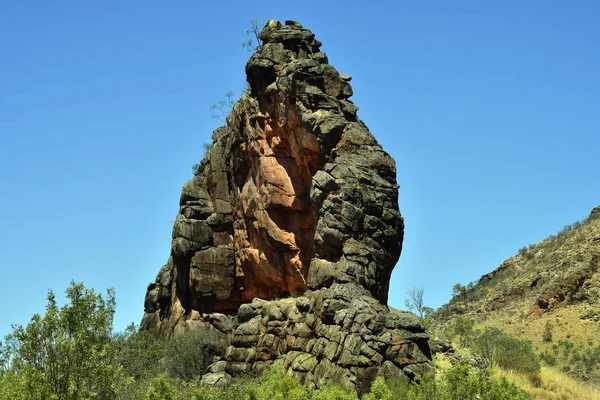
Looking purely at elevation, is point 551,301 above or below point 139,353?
above

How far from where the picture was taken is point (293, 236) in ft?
181

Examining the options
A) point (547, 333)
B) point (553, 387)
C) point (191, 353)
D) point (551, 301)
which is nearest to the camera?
point (553, 387)

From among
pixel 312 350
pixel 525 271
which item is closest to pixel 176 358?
pixel 312 350

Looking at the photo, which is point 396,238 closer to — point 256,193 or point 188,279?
point 256,193

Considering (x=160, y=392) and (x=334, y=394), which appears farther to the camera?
(x=334, y=394)

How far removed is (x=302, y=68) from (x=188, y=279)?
17.1m

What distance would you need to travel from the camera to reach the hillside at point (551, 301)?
199 feet

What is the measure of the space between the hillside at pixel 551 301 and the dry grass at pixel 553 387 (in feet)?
12.5

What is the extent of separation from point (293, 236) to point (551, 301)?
2526 centimetres

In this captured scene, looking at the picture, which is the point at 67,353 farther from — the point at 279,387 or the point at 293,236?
the point at 293,236

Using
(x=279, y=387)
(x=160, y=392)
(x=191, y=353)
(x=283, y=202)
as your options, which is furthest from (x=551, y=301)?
(x=160, y=392)

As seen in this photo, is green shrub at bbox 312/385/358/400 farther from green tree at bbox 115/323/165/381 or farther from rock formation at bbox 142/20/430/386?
green tree at bbox 115/323/165/381

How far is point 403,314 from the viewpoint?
44.4 m

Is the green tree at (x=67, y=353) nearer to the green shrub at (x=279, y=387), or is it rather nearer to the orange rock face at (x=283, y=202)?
the green shrub at (x=279, y=387)
